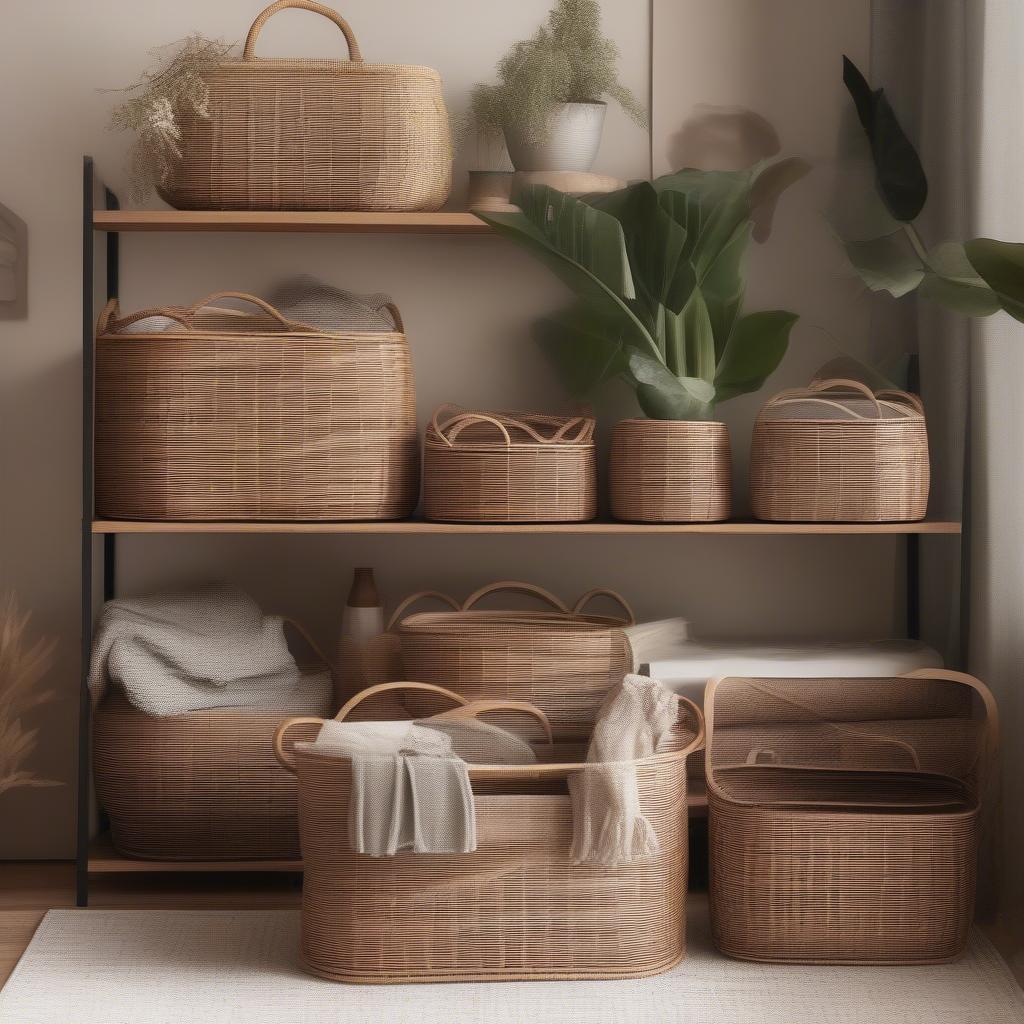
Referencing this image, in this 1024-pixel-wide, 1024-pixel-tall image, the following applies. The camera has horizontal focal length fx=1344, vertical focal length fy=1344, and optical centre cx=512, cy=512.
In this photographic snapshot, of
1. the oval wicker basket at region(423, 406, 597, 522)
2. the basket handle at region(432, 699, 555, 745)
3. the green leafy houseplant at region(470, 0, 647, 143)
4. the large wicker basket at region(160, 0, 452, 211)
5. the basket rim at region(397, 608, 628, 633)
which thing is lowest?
the basket handle at region(432, 699, 555, 745)

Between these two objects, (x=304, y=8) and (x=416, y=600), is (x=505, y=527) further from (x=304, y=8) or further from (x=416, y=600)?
(x=304, y=8)

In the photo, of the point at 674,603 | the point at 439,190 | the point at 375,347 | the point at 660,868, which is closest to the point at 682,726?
the point at 660,868

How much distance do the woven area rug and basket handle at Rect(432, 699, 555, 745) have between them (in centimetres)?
43

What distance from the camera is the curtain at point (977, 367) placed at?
231 centimetres

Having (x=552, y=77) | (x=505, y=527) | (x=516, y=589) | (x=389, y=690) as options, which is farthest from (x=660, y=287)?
(x=389, y=690)

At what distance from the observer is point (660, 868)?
218 centimetres

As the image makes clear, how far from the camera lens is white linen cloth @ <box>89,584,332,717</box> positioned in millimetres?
2441

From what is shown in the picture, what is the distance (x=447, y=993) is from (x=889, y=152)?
1.75m

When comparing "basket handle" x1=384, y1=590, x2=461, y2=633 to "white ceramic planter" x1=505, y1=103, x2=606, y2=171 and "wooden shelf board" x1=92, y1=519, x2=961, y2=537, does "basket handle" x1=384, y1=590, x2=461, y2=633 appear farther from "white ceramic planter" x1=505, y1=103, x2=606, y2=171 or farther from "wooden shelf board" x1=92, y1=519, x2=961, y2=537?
"white ceramic planter" x1=505, y1=103, x2=606, y2=171

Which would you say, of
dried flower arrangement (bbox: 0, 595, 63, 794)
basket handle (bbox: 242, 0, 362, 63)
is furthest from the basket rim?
basket handle (bbox: 242, 0, 362, 63)

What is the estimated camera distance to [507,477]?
95.8 inches

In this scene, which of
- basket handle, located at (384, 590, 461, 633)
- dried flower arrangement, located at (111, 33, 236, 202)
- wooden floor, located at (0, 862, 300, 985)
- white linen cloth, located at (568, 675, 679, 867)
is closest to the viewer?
white linen cloth, located at (568, 675, 679, 867)

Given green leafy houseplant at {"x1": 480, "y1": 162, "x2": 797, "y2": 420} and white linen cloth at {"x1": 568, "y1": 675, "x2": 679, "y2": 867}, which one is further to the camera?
green leafy houseplant at {"x1": 480, "y1": 162, "x2": 797, "y2": 420}

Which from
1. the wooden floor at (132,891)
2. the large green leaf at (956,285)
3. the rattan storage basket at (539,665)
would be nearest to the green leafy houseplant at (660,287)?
the large green leaf at (956,285)
